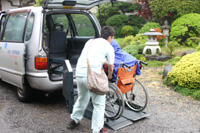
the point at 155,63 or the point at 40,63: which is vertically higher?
the point at 40,63

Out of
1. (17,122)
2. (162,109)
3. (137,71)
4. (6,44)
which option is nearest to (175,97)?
(162,109)

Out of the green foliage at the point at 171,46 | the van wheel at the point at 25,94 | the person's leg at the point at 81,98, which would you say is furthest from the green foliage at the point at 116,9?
the person's leg at the point at 81,98

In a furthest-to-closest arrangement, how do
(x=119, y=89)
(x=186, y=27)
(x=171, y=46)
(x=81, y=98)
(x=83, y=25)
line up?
1. (x=186, y=27)
2. (x=171, y=46)
3. (x=83, y=25)
4. (x=119, y=89)
5. (x=81, y=98)

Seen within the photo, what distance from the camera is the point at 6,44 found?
454 cm

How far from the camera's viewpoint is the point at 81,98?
10.7ft

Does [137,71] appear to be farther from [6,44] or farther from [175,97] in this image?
[6,44]

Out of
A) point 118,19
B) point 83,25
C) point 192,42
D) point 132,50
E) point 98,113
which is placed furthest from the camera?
point 118,19

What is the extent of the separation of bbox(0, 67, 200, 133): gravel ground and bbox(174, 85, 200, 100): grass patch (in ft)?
0.39

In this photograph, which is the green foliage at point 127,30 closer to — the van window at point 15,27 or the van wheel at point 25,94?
the van window at point 15,27

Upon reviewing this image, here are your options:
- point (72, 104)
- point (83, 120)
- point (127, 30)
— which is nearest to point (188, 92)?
point (83, 120)

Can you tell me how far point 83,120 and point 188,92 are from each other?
2543 mm

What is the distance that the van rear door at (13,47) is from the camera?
405cm

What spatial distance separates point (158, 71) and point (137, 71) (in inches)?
137

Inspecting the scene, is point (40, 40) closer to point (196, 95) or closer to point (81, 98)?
point (81, 98)
